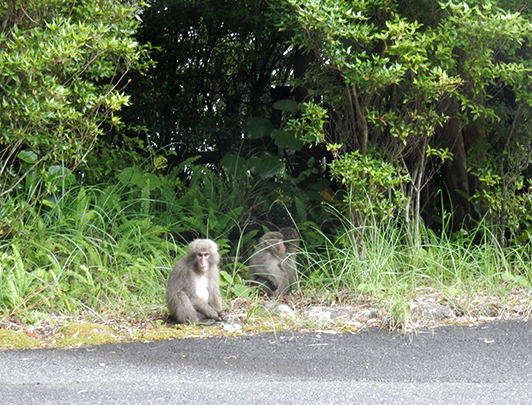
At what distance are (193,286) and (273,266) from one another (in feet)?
4.27

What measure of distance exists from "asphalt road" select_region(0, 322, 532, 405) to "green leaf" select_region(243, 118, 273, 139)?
4.81 metres

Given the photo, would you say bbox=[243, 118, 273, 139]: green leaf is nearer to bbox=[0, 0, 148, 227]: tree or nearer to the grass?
the grass

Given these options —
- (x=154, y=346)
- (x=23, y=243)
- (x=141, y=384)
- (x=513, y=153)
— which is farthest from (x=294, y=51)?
(x=141, y=384)

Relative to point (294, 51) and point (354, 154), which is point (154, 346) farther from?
point (294, 51)

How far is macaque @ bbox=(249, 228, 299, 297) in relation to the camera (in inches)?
269

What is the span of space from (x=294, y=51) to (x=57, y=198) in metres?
4.86

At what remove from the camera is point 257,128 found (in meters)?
9.92

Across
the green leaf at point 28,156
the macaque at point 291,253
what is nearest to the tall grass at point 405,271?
the macaque at point 291,253

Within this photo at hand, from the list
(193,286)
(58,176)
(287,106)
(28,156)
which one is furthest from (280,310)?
(287,106)

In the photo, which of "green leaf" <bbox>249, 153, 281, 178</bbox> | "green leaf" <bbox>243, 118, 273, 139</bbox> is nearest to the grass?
"green leaf" <bbox>249, 153, 281, 178</bbox>

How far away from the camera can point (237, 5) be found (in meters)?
10.0

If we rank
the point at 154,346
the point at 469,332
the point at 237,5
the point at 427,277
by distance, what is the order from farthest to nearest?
the point at 237,5
the point at 427,277
the point at 469,332
the point at 154,346

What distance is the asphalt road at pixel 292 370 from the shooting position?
3824 mm

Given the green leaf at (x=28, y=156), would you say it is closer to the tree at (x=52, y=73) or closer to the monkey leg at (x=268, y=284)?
the tree at (x=52, y=73)
